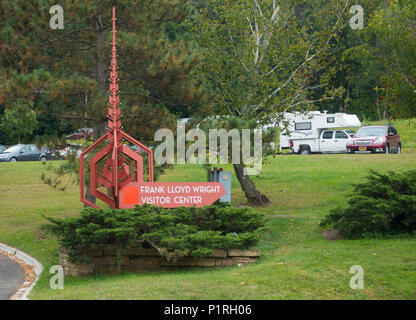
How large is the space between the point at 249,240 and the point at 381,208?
9.35ft

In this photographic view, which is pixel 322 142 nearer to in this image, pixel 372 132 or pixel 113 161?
pixel 372 132

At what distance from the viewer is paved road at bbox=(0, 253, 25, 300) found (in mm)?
10172

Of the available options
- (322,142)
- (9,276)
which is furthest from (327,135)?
(9,276)

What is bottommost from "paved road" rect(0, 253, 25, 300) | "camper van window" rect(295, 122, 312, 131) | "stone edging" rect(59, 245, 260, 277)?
"paved road" rect(0, 253, 25, 300)

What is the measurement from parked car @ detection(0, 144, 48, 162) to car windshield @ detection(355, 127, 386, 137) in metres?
21.2

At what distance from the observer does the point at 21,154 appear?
134 ft

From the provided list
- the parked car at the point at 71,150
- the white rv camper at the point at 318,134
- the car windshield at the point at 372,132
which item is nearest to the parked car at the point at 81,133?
the parked car at the point at 71,150

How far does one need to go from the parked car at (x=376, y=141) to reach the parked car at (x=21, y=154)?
21029 mm

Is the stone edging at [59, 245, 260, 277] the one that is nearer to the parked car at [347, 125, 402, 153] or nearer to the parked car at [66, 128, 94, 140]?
the parked car at [66, 128, 94, 140]

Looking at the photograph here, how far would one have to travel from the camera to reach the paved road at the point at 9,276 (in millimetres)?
10172

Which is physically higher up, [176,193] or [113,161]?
[113,161]

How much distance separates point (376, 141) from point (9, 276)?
78.6 ft

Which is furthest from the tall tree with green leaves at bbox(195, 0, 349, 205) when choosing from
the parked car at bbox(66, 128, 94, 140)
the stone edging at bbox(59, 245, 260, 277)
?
the stone edging at bbox(59, 245, 260, 277)

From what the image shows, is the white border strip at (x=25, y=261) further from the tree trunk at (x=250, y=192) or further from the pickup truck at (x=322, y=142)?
the pickup truck at (x=322, y=142)
